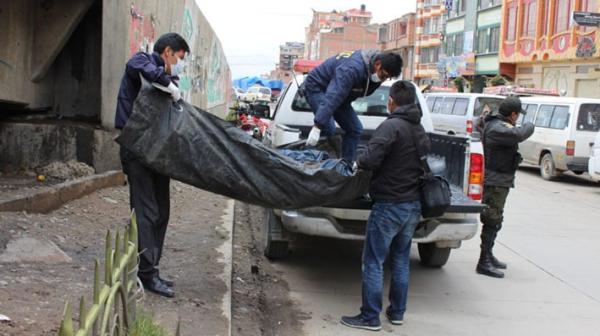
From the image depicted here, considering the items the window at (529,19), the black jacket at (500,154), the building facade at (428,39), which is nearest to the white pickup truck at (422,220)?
the black jacket at (500,154)

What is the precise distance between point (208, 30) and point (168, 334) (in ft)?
54.3

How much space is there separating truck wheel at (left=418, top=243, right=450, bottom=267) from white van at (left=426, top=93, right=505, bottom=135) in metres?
11.9

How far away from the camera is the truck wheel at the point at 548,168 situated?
1628cm

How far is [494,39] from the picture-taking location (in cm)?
4288

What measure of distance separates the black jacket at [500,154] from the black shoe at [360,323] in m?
2.36

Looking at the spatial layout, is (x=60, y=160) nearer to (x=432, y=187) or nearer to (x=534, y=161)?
(x=432, y=187)

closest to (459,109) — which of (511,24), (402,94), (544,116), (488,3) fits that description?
(544,116)

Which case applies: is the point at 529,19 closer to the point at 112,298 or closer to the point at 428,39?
the point at 428,39

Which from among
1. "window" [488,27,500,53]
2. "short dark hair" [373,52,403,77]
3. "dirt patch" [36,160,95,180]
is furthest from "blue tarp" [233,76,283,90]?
"short dark hair" [373,52,403,77]

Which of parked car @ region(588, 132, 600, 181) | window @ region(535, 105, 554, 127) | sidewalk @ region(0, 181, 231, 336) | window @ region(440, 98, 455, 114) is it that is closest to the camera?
sidewalk @ region(0, 181, 231, 336)

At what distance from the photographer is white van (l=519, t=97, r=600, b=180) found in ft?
50.7

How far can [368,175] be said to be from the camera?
16.7 ft

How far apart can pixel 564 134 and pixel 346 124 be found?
10.5 m

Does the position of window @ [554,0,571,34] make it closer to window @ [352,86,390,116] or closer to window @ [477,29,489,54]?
window @ [477,29,489,54]
